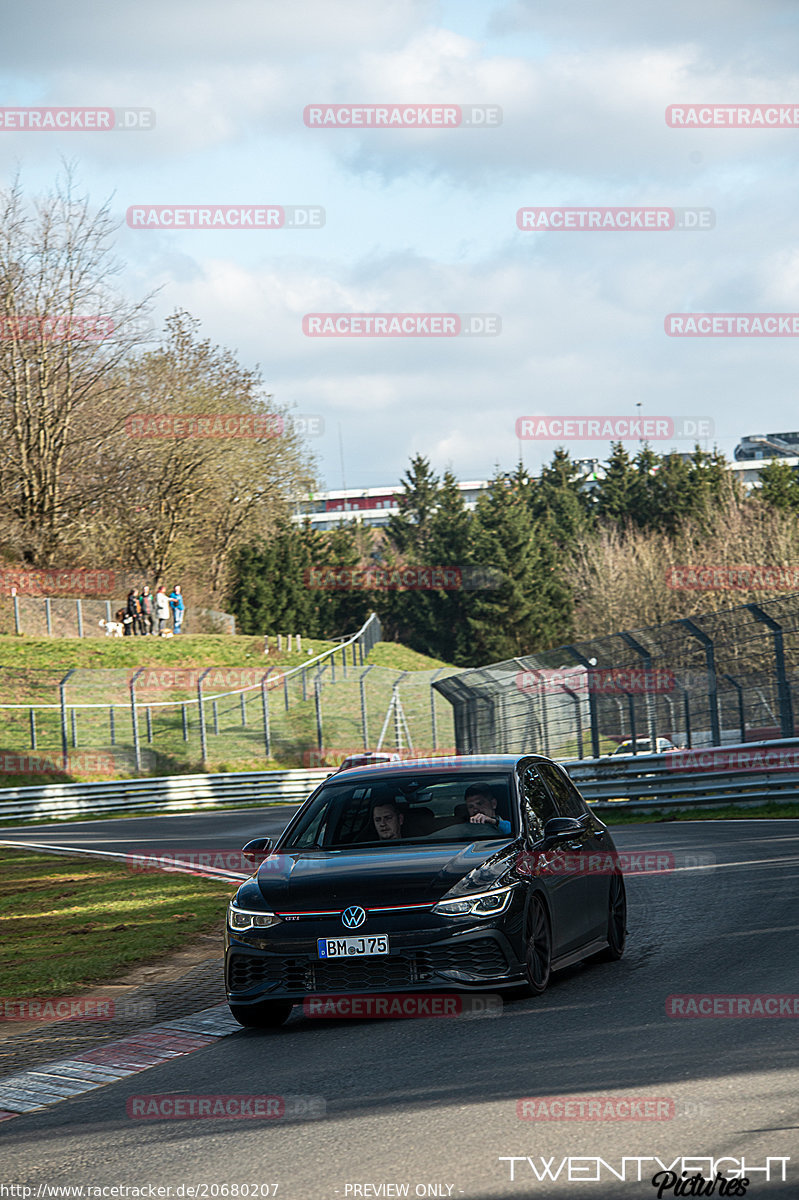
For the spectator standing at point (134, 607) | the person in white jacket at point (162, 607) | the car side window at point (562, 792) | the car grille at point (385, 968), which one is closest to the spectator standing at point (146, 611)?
the spectator standing at point (134, 607)

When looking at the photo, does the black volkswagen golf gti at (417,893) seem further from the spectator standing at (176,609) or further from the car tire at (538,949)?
the spectator standing at (176,609)

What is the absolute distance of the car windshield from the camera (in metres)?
8.59

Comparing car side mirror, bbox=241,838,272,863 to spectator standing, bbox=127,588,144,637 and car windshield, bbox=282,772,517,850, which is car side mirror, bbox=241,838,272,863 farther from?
spectator standing, bbox=127,588,144,637

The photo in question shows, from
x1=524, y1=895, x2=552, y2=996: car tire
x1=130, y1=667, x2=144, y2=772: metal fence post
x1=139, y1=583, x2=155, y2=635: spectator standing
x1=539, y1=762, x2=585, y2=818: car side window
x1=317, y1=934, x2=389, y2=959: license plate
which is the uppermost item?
x1=139, y1=583, x2=155, y2=635: spectator standing

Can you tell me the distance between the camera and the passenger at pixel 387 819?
8711 millimetres

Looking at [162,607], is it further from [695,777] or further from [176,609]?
[695,777]

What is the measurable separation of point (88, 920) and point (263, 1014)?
600 cm

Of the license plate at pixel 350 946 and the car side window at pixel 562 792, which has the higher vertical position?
the car side window at pixel 562 792

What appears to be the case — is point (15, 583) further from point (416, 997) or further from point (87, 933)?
point (416, 997)

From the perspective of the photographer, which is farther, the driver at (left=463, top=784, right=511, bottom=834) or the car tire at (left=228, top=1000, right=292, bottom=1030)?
the driver at (left=463, top=784, right=511, bottom=834)

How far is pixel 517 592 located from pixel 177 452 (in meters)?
33.6

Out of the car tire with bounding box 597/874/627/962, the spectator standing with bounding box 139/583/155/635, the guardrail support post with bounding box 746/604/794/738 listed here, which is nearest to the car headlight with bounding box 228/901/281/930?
the car tire with bounding box 597/874/627/962

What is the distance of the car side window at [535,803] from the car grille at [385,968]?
3.79ft

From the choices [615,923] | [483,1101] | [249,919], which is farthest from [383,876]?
[615,923]
